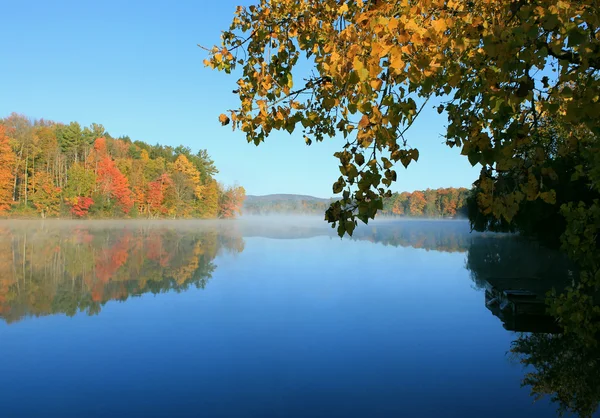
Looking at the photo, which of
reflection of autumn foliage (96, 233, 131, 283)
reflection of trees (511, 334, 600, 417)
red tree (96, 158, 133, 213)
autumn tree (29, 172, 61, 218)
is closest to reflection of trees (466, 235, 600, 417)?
reflection of trees (511, 334, 600, 417)

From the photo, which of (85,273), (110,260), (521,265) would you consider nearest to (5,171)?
(110,260)

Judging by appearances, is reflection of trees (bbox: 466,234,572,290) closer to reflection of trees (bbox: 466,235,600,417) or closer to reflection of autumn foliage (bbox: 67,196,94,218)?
reflection of trees (bbox: 466,235,600,417)

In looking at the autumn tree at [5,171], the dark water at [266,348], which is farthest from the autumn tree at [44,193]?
the dark water at [266,348]

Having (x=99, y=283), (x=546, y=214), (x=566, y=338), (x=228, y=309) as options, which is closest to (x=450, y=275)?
(x=546, y=214)

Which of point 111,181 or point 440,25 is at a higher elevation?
point 111,181

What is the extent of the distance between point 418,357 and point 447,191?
10285 centimetres

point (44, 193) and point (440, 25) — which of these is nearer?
point (440, 25)

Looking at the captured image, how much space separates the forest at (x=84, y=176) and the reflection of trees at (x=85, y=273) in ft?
109

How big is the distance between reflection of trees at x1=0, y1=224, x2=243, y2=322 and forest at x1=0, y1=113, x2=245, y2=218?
33.3 metres

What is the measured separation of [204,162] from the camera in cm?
8325

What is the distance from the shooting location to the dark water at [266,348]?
525 centimetres

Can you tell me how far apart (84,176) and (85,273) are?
149 ft

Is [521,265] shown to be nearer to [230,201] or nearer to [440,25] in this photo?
[440,25]

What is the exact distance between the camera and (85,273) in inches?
559
